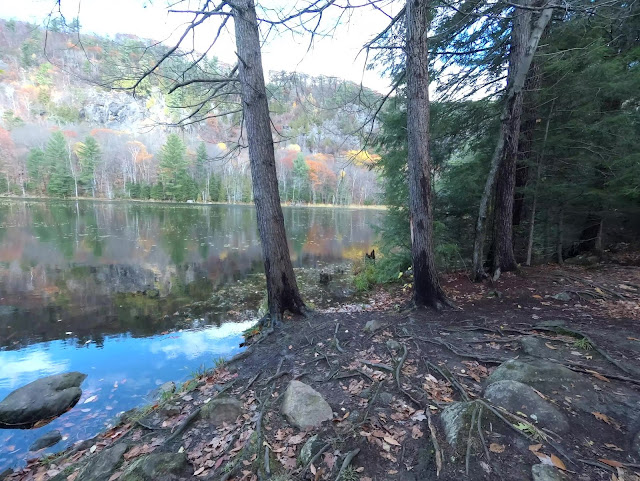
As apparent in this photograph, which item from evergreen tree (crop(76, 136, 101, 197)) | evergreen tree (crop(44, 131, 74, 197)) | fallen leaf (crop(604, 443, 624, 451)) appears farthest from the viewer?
evergreen tree (crop(76, 136, 101, 197))

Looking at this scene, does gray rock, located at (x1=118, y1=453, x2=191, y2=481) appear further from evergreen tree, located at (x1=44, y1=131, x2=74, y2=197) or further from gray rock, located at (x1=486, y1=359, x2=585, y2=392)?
evergreen tree, located at (x1=44, y1=131, x2=74, y2=197)

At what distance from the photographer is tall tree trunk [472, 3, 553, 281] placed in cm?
529

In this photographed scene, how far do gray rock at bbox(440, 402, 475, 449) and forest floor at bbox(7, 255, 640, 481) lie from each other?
0.04 ft

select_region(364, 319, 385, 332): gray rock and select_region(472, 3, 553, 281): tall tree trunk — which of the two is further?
select_region(472, 3, 553, 281): tall tree trunk

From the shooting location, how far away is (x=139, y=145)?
72.5 metres

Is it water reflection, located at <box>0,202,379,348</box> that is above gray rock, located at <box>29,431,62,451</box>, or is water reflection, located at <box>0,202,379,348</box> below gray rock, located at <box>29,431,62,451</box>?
above

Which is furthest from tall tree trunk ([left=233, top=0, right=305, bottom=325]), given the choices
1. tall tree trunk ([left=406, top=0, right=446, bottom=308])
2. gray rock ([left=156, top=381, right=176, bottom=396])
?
tall tree trunk ([left=406, top=0, right=446, bottom=308])

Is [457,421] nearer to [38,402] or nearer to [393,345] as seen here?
[393,345]

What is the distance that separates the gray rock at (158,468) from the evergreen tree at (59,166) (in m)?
73.3

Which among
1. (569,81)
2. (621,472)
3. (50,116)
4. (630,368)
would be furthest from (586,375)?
(50,116)

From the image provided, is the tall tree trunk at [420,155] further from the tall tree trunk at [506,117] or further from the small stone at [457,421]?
the small stone at [457,421]

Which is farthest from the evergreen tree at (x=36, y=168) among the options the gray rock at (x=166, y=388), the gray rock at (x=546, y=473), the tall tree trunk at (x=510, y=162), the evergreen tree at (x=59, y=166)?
the gray rock at (x=546, y=473)

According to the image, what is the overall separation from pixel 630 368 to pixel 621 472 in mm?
1661

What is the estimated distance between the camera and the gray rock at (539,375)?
8.97 feet
